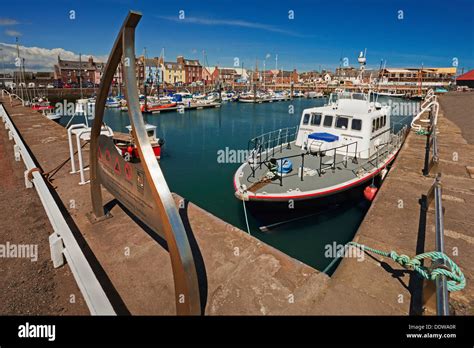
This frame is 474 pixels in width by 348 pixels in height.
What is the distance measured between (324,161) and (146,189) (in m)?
9.82

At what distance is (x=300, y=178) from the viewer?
33.9 feet

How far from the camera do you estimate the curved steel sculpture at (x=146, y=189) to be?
3373mm

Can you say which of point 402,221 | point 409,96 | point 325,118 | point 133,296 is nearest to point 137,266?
point 133,296

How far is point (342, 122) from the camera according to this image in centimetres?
1339

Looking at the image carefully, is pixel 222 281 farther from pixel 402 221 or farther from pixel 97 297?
pixel 402 221

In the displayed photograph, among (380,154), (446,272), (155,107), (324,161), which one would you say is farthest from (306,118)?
(155,107)

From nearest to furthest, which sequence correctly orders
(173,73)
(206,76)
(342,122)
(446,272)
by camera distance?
1. (446,272)
2. (342,122)
3. (173,73)
4. (206,76)

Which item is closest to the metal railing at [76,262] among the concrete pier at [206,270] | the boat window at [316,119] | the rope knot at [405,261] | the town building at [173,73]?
the concrete pier at [206,270]

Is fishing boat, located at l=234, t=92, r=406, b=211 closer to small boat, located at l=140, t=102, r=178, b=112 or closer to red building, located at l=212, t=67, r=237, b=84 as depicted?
small boat, located at l=140, t=102, r=178, b=112

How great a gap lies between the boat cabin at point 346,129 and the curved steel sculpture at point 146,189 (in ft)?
31.6

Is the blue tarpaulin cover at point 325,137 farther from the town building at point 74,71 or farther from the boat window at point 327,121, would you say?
the town building at point 74,71

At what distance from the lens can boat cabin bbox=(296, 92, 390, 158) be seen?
42.0 ft

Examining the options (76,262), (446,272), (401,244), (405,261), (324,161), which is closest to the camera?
(446,272)

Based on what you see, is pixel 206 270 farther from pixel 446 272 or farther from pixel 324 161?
pixel 324 161
